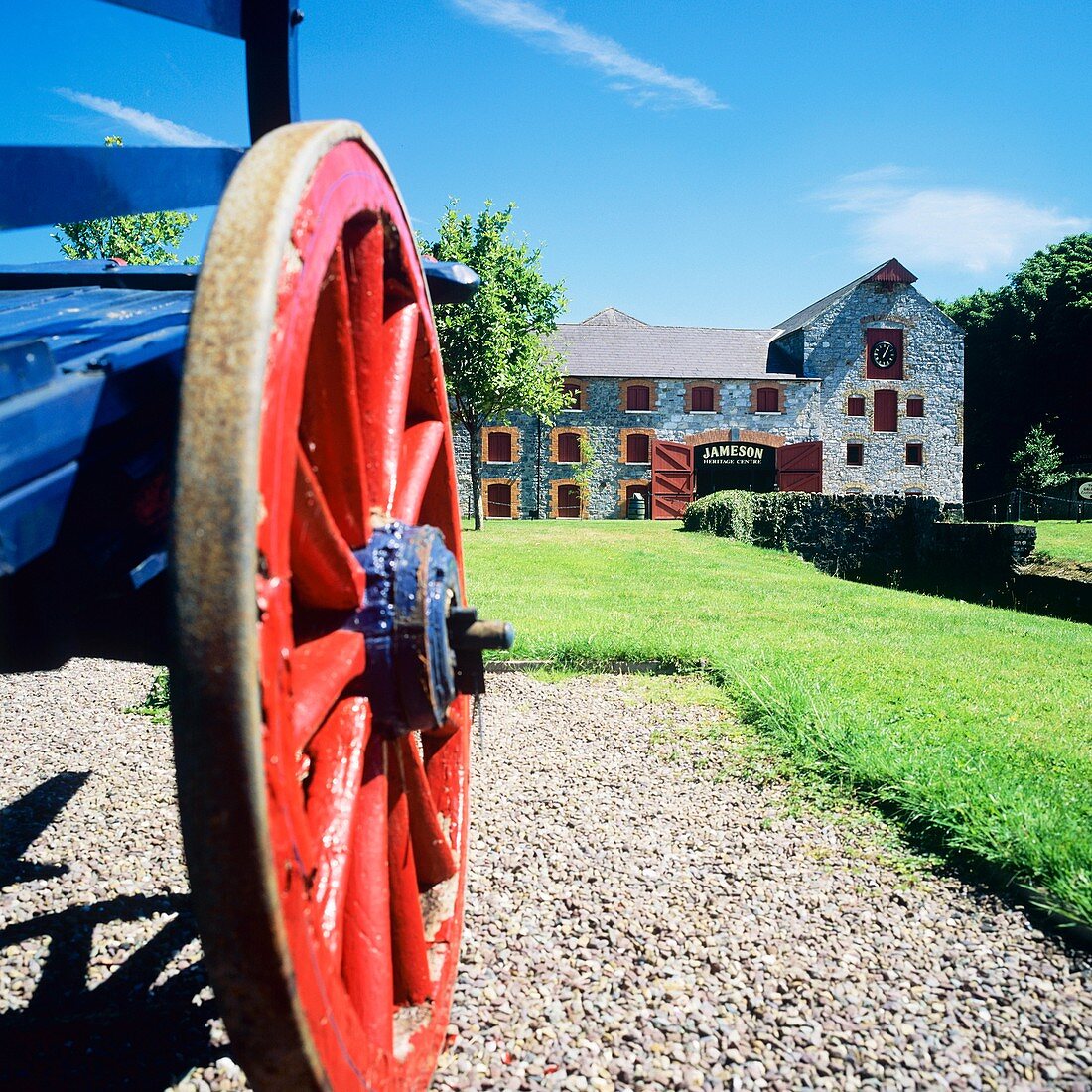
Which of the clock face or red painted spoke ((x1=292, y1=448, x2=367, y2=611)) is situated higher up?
the clock face

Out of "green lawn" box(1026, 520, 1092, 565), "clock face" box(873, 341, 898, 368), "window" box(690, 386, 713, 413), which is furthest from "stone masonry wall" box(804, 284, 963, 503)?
"green lawn" box(1026, 520, 1092, 565)

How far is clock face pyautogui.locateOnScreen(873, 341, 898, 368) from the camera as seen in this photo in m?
30.5

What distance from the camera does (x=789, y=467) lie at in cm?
2973

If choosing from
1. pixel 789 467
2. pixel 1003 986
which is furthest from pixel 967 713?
pixel 789 467

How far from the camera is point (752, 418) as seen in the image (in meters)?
29.7

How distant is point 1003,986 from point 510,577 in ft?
28.1

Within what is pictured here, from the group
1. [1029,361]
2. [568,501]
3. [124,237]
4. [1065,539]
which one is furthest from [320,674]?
[1029,361]

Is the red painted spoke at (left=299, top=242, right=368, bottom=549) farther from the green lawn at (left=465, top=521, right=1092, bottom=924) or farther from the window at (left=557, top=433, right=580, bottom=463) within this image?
the window at (left=557, top=433, right=580, bottom=463)

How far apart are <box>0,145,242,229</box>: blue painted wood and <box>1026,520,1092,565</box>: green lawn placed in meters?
16.6

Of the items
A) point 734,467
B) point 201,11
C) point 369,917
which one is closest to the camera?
point 369,917

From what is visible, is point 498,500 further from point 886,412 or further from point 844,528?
point 886,412

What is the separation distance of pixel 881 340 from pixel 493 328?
16.0m

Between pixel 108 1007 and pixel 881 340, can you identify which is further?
pixel 881 340

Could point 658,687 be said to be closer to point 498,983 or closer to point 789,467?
point 498,983
